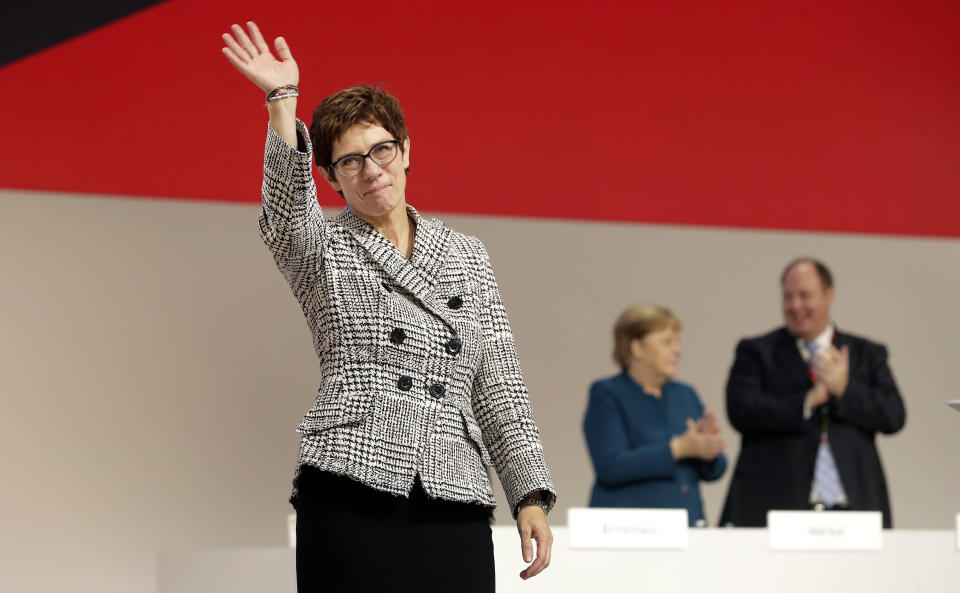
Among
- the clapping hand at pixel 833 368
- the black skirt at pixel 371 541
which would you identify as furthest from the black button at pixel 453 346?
the clapping hand at pixel 833 368

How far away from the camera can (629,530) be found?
2.69 metres

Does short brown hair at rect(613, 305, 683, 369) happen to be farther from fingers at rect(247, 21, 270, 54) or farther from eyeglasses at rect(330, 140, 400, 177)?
fingers at rect(247, 21, 270, 54)

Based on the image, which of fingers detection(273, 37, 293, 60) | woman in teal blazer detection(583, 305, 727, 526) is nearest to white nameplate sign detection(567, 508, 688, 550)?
woman in teal blazer detection(583, 305, 727, 526)

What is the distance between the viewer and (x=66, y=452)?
146 inches

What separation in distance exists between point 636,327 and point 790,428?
22.5 inches

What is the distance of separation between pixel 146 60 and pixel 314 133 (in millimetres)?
2540

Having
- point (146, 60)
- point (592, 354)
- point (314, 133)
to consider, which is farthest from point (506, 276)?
point (314, 133)

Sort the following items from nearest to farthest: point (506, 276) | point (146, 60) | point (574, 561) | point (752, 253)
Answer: point (574, 561) < point (146, 60) < point (506, 276) < point (752, 253)

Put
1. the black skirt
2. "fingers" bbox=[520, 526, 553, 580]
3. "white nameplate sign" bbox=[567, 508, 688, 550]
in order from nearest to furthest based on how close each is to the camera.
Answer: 1. the black skirt
2. "fingers" bbox=[520, 526, 553, 580]
3. "white nameplate sign" bbox=[567, 508, 688, 550]

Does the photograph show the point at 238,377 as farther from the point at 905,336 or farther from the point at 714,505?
the point at 905,336

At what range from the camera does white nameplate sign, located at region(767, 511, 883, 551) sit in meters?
2.75

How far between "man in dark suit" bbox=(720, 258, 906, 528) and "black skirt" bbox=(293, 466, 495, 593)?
7.58 feet

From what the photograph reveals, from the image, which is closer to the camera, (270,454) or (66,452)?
(66,452)

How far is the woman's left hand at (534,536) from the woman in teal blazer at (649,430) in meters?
1.94
